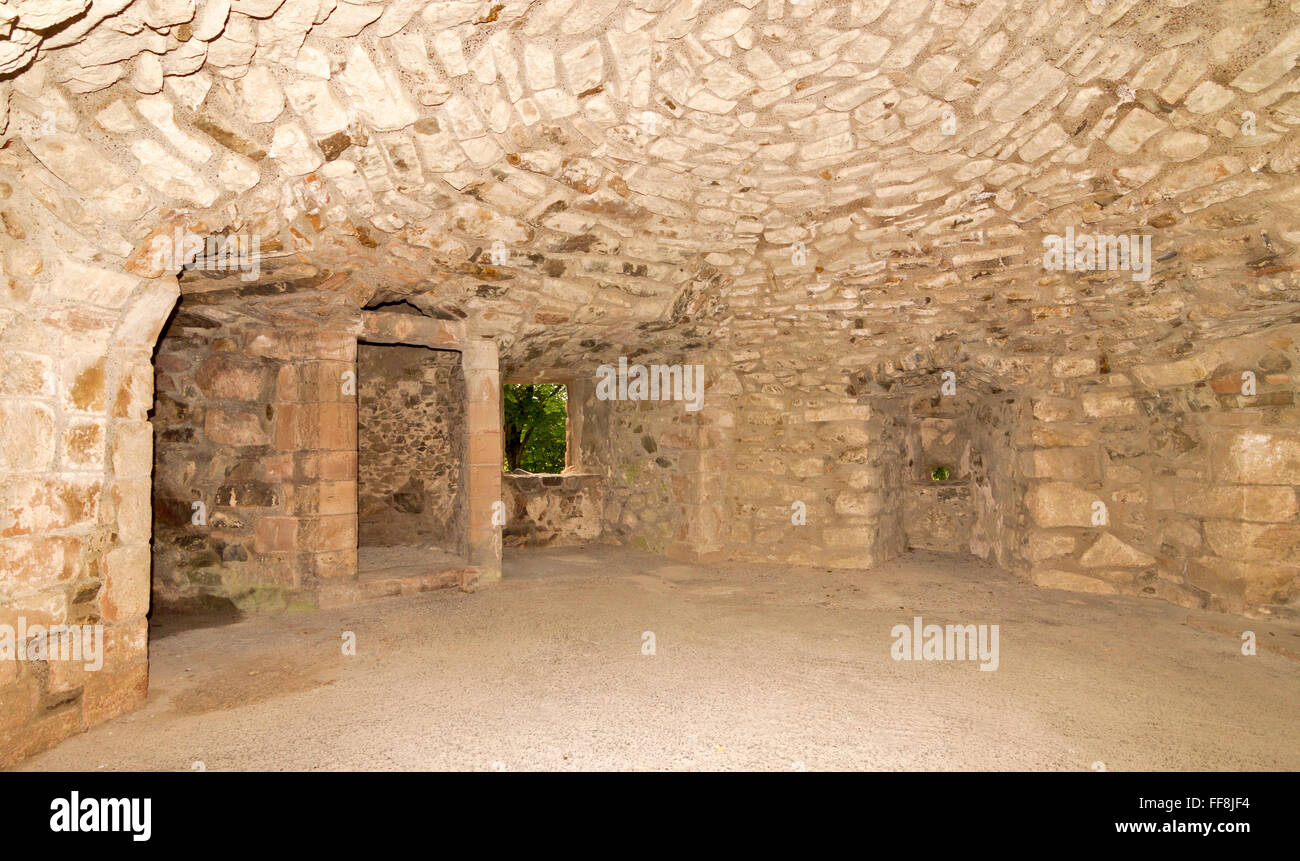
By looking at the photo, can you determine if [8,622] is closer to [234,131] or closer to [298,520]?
[234,131]

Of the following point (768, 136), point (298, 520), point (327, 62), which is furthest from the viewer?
point (298, 520)

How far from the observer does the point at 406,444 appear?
23.6ft

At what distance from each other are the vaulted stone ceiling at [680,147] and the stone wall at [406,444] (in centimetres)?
264

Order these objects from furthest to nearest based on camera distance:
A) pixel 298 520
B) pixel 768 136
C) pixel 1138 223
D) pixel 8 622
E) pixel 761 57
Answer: pixel 298 520 < pixel 1138 223 < pixel 768 136 < pixel 761 57 < pixel 8 622

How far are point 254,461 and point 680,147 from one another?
3388 mm

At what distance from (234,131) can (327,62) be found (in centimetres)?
47

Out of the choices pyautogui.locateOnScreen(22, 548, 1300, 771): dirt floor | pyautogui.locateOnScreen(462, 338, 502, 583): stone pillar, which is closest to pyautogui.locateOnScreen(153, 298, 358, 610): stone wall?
pyautogui.locateOnScreen(22, 548, 1300, 771): dirt floor

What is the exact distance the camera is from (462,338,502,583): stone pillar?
16.7 ft

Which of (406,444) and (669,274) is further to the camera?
(406,444)

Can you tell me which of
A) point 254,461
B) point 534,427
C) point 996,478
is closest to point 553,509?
point 254,461

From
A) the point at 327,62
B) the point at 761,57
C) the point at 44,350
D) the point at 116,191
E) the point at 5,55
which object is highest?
the point at 761,57

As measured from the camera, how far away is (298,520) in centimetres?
445

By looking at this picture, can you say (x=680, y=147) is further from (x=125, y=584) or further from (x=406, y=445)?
(x=406, y=445)

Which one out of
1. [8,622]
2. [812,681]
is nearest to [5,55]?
[8,622]
